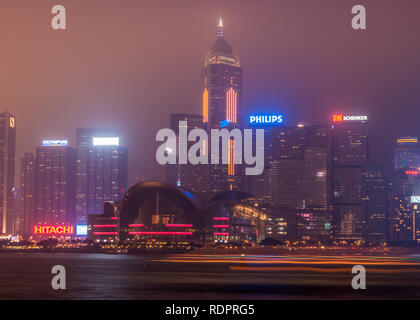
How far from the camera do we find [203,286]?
61219 mm

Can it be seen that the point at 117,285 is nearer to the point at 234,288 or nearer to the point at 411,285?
the point at 234,288
